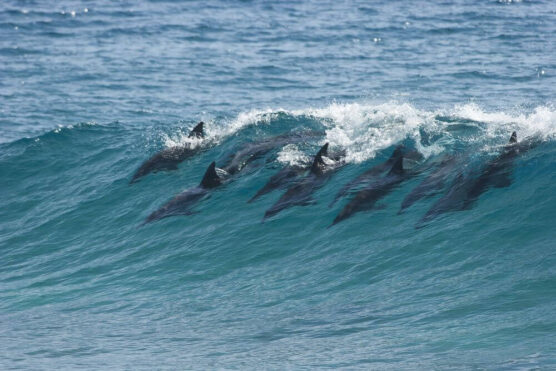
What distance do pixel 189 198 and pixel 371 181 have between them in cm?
434

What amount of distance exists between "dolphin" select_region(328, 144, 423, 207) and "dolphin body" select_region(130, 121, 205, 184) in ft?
18.0

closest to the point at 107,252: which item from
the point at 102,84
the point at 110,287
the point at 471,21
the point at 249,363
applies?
the point at 110,287

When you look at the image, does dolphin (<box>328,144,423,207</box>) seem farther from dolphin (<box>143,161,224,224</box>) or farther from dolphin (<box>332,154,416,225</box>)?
dolphin (<box>143,161,224,224</box>)

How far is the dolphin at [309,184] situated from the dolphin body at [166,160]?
4.37 metres

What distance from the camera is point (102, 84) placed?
3819cm

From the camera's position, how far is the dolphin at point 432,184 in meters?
19.2

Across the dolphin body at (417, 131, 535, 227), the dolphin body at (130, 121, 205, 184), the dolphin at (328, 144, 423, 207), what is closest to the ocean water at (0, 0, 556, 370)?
the dolphin body at (417, 131, 535, 227)

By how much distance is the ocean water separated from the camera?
573 inches

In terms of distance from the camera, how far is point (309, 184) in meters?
20.8

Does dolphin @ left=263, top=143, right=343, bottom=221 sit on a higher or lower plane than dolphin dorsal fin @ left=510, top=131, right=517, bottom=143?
lower

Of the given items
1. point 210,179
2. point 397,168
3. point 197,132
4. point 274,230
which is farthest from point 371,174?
point 197,132

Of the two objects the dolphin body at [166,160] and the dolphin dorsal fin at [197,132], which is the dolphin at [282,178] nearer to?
the dolphin body at [166,160]

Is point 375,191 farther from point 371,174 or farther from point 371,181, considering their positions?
point 371,174

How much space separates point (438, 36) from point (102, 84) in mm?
16025
